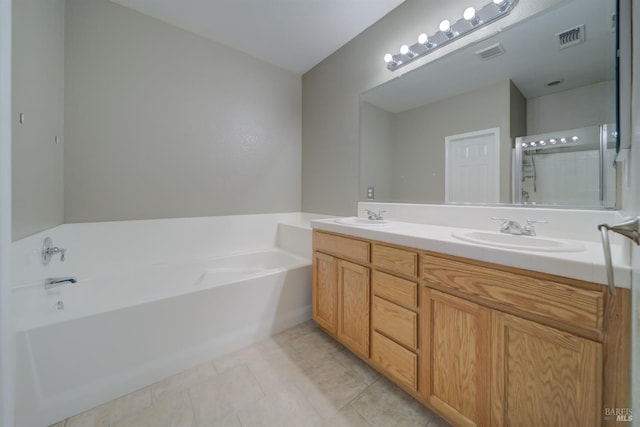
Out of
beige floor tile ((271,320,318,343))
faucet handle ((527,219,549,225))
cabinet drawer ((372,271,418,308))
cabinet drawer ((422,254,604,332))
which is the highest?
faucet handle ((527,219,549,225))

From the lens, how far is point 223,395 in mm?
1343

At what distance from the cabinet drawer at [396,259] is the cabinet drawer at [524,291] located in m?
0.09

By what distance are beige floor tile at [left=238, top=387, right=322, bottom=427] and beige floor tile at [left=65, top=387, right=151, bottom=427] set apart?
1.84 feet

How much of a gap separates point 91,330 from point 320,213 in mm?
1994

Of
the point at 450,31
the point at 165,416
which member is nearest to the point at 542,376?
the point at 165,416

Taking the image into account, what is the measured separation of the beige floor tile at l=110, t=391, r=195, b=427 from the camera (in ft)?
3.85

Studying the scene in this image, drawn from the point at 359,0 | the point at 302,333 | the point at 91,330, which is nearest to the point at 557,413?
the point at 302,333

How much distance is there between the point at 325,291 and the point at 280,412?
2.50ft

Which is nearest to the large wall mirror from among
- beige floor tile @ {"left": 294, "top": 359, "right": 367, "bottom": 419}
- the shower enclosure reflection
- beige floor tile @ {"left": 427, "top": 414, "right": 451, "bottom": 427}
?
the shower enclosure reflection

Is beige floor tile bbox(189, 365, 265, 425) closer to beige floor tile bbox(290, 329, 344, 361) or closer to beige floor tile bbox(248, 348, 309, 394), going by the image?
beige floor tile bbox(248, 348, 309, 394)

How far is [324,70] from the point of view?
261cm

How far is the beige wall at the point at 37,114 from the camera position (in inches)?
43.7

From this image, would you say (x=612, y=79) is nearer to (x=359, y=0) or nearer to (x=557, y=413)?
(x=557, y=413)

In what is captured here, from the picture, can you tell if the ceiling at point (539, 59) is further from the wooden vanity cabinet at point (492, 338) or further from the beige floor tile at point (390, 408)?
the beige floor tile at point (390, 408)
